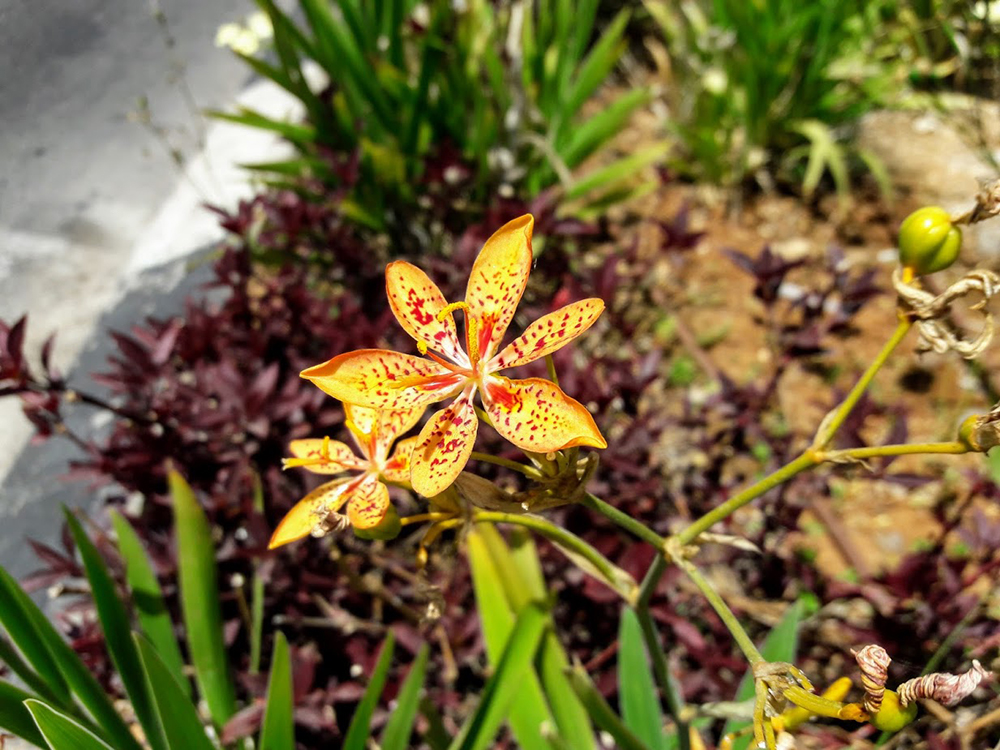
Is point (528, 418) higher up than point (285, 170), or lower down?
lower down

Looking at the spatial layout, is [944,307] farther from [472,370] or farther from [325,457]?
[325,457]

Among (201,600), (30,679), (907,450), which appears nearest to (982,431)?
(907,450)

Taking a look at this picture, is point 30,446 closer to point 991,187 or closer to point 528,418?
point 528,418

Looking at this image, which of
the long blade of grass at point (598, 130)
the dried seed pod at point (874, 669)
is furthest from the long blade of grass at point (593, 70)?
the dried seed pod at point (874, 669)

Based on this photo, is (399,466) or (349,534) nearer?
(399,466)

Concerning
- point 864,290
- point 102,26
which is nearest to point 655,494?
point 864,290

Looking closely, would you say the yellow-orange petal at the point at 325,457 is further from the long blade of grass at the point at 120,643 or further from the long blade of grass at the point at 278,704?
the long blade of grass at the point at 120,643
